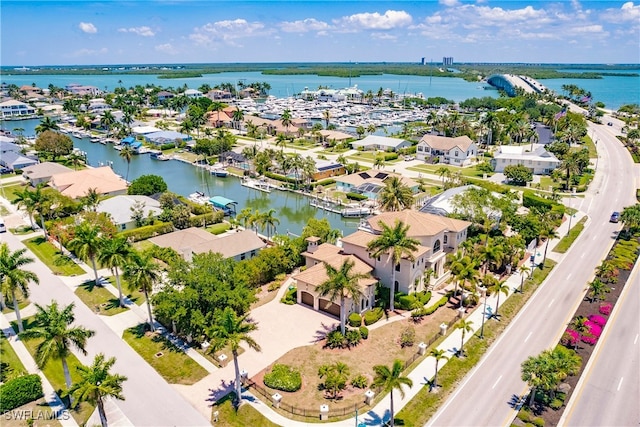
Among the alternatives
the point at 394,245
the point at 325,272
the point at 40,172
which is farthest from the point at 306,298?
the point at 40,172

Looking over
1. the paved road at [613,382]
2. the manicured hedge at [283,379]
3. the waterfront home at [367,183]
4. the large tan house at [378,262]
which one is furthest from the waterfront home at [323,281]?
the waterfront home at [367,183]

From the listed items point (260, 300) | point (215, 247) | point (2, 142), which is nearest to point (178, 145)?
point (2, 142)

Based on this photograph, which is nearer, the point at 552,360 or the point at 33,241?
the point at 552,360

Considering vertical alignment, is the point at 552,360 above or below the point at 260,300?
above

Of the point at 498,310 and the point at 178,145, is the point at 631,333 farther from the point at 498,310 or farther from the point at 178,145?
the point at 178,145

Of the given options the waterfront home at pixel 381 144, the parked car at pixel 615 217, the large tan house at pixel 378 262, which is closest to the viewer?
the large tan house at pixel 378 262

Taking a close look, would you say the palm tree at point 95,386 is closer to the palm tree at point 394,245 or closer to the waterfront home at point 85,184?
the palm tree at point 394,245
